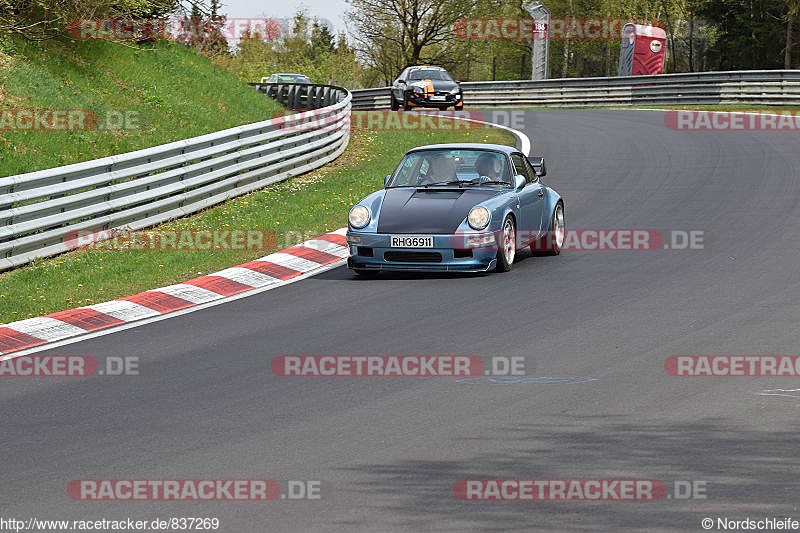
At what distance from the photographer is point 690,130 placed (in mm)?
28797

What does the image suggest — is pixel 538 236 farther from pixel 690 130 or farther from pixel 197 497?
pixel 690 130

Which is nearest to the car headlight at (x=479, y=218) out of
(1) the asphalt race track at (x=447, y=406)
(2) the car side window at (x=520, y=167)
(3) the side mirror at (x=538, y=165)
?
(1) the asphalt race track at (x=447, y=406)

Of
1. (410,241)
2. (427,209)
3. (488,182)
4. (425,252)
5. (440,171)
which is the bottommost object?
(425,252)

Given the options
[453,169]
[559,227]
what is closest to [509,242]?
[453,169]

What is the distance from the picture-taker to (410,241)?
1317 centimetres

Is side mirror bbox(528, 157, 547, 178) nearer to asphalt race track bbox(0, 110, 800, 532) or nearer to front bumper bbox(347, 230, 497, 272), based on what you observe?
asphalt race track bbox(0, 110, 800, 532)

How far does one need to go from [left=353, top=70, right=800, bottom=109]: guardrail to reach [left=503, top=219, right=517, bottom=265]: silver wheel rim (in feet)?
80.0

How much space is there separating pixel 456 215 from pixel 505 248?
2.25 ft

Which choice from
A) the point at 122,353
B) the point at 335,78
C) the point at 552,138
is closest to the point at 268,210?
the point at 122,353

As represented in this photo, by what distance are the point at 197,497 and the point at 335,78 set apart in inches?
3661

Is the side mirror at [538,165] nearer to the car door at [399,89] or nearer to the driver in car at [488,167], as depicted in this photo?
the driver in car at [488,167]

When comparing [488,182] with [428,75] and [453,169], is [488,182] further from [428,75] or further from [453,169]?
[428,75]

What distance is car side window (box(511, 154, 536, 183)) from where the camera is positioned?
14500 millimetres

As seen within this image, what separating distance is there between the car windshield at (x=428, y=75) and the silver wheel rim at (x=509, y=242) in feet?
89.2
